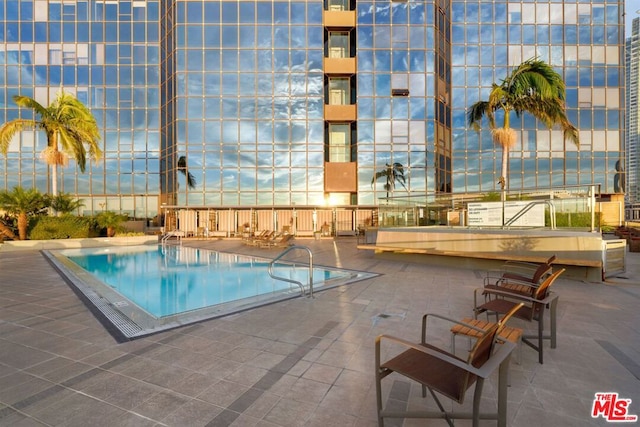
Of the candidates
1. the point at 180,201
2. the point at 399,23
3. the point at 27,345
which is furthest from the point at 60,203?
the point at 399,23

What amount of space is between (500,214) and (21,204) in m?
22.3

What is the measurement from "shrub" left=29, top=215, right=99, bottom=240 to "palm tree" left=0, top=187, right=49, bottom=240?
0.48 metres

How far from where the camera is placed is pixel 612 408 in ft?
9.05

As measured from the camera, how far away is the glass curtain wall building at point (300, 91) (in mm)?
23484

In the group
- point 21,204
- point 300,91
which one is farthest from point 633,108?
point 21,204

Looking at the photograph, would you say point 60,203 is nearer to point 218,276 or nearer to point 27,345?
point 218,276

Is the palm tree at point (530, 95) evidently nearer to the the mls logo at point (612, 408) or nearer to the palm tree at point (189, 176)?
the the mls logo at point (612, 408)

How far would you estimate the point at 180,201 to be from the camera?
23.4 m

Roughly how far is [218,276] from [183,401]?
6811 mm

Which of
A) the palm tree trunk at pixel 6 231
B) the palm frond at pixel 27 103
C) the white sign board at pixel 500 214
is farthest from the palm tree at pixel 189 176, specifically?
the white sign board at pixel 500 214

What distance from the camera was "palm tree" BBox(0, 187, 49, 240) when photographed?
16359 mm

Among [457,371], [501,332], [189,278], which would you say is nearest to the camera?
[457,371]

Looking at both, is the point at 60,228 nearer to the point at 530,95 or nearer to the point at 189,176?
the point at 189,176

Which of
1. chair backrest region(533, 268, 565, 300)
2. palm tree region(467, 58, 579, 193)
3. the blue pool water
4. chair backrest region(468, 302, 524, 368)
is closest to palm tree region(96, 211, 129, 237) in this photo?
the blue pool water
